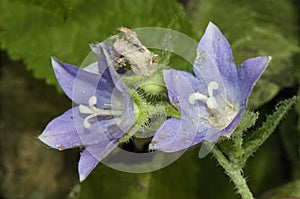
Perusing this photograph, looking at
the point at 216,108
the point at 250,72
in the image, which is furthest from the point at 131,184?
the point at 250,72

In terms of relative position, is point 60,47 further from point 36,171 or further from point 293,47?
point 293,47

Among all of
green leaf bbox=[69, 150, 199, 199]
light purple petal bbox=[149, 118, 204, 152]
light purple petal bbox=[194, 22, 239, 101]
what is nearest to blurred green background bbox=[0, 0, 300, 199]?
green leaf bbox=[69, 150, 199, 199]

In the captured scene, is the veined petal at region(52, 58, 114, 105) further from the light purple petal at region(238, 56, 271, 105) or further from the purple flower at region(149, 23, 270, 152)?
the light purple petal at region(238, 56, 271, 105)

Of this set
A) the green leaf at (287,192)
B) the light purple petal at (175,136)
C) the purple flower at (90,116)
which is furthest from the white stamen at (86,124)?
the green leaf at (287,192)

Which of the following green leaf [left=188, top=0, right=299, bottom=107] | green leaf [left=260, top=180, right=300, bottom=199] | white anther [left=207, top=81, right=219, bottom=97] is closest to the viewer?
white anther [left=207, top=81, right=219, bottom=97]

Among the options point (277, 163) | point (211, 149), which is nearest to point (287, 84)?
point (277, 163)
